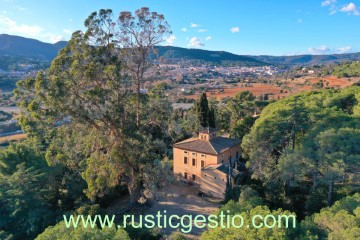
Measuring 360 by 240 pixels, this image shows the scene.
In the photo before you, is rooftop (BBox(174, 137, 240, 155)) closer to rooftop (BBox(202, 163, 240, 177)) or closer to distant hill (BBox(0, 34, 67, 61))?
rooftop (BBox(202, 163, 240, 177))

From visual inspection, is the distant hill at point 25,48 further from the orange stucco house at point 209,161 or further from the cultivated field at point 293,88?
the orange stucco house at point 209,161

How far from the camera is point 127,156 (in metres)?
18.6

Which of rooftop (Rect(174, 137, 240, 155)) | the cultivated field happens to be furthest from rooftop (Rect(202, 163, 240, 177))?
the cultivated field

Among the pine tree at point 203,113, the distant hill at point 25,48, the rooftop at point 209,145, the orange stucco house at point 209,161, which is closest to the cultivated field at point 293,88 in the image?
the pine tree at point 203,113

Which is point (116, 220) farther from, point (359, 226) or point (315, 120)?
point (315, 120)

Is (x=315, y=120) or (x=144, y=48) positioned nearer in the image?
(x=144, y=48)

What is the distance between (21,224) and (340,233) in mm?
18209

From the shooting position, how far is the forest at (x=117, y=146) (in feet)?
51.4

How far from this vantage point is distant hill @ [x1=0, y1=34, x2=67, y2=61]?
143m

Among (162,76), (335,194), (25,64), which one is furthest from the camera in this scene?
(25,64)

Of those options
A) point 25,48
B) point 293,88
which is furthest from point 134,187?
point 25,48

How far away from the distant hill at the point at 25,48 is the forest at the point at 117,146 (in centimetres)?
14293

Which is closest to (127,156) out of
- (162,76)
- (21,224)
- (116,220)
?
(116,220)

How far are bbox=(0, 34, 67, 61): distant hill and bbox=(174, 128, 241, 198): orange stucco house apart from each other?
144 meters
